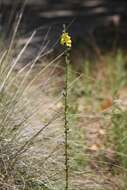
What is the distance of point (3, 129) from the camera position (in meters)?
4.21

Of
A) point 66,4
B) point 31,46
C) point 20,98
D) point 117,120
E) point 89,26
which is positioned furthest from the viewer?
point 66,4

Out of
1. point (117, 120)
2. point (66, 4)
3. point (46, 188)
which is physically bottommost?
point (46, 188)

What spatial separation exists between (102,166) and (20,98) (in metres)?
0.69

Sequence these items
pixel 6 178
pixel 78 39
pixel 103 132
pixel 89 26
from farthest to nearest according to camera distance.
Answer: pixel 89 26
pixel 78 39
pixel 103 132
pixel 6 178

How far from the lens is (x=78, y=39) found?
8250 mm

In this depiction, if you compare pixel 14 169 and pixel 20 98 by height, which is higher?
pixel 20 98

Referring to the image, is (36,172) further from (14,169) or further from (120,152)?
(120,152)

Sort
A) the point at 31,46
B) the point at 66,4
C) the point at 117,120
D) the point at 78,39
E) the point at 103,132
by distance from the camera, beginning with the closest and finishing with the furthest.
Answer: the point at 117,120, the point at 103,132, the point at 31,46, the point at 78,39, the point at 66,4

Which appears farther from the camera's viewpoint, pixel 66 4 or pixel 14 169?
pixel 66 4

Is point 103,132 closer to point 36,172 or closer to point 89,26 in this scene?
point 36,172

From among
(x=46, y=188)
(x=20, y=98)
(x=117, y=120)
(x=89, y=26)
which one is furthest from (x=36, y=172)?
(x=89, y=26)

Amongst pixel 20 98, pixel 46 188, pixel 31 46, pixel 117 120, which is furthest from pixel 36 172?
pixel 31 46

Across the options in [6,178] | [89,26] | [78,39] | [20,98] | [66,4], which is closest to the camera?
[6,178]

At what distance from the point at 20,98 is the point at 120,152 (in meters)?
0.73
